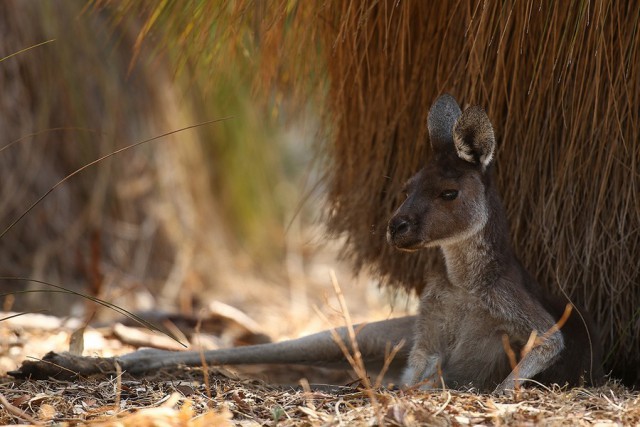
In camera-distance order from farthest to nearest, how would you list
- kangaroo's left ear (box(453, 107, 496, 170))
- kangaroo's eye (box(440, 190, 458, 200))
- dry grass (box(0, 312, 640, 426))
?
kangaroo's eye (box(440, 190, 458, 200)) < kangaroo's left ear (box(453, 107, 496, 170)) < dry grass (box(0, 312, 640, 426))

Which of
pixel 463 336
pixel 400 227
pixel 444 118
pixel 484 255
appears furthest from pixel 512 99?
pixel 463 336

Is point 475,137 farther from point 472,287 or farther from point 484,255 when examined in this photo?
→ point 472,287

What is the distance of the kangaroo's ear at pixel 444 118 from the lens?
346 cm

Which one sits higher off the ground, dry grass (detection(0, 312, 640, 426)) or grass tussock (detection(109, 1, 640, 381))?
grass tussock (detection(109, 1, 640, 381))

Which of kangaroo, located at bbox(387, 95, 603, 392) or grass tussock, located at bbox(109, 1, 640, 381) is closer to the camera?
kangaroo, located at bbox(387, 95, 603, 392)

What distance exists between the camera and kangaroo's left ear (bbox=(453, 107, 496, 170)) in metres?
3.21

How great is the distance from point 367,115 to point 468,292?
3.52 ft

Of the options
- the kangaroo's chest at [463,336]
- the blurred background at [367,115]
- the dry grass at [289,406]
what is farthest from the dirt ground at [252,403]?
the blurred background at [367,115]

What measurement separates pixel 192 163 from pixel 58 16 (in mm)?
1688

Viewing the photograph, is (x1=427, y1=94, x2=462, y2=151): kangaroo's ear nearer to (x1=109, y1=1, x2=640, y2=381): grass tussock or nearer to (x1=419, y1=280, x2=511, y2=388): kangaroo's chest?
(x1=109, y1=1, x2=640, y2=381): grass tussock

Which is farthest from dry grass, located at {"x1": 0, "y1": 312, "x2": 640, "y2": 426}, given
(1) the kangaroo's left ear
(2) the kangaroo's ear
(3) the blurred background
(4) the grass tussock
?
(2) the kangaroo's ear

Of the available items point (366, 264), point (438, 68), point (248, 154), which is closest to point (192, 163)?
point (248, 154)

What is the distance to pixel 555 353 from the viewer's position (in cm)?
323

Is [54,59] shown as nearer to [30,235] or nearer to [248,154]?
[30,235]
